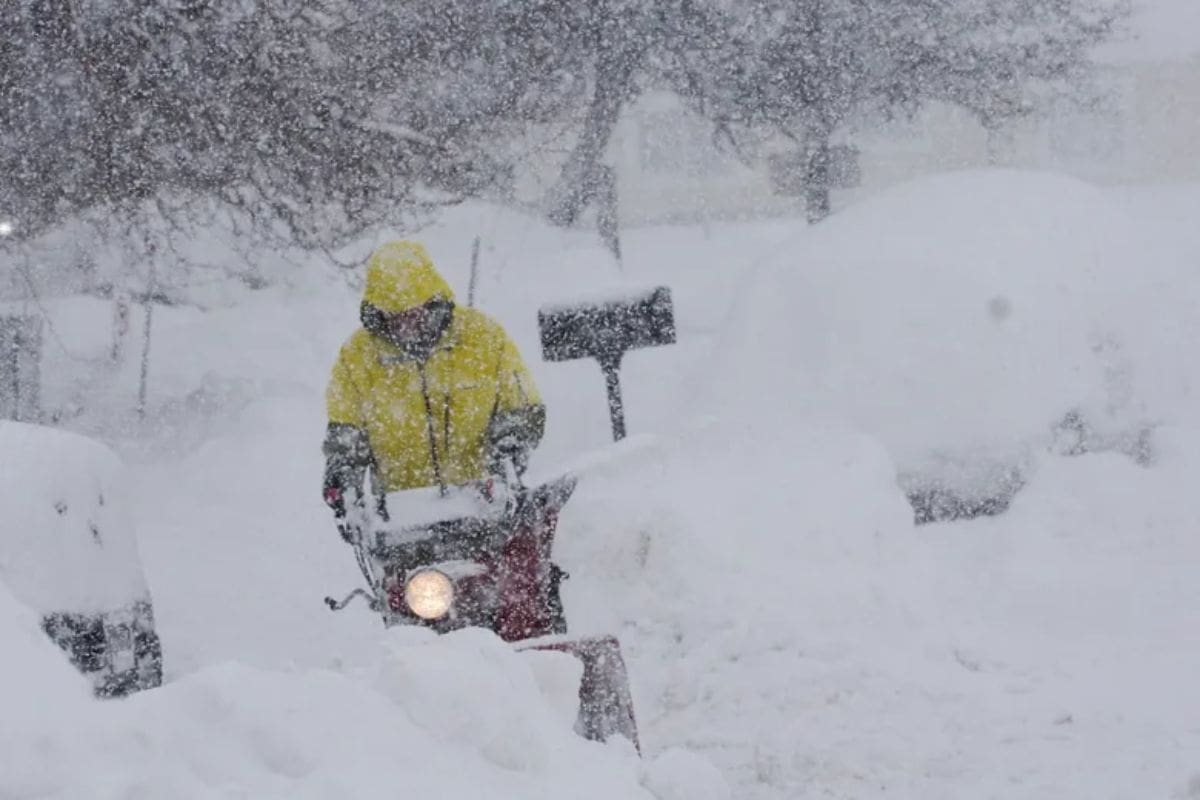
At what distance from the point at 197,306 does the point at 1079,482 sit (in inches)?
541

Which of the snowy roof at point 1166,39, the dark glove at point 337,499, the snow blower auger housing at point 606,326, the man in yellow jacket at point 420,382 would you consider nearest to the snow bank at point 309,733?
the dark glove at point 337,499

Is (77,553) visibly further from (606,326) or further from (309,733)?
(606,326)

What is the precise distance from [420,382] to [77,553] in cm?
135

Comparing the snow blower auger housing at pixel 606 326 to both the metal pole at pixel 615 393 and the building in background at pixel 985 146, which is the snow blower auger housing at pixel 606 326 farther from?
the building in background at pixel 985 146

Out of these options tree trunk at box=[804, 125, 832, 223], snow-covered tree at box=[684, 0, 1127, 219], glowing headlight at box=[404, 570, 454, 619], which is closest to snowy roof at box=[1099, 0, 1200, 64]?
tree trunk at box=[804, 125, 832, 223]

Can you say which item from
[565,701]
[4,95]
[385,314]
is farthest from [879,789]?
[4,95]

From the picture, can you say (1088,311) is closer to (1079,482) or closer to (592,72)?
(1079,482)

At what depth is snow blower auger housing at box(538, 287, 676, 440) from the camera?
29.2 ft

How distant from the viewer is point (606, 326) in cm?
895

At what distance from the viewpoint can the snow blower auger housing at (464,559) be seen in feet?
16.7

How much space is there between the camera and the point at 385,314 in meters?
5.90

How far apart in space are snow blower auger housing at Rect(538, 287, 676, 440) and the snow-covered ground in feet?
0.54

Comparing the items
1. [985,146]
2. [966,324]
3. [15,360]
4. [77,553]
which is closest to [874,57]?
[15,360]

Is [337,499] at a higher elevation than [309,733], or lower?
higher
